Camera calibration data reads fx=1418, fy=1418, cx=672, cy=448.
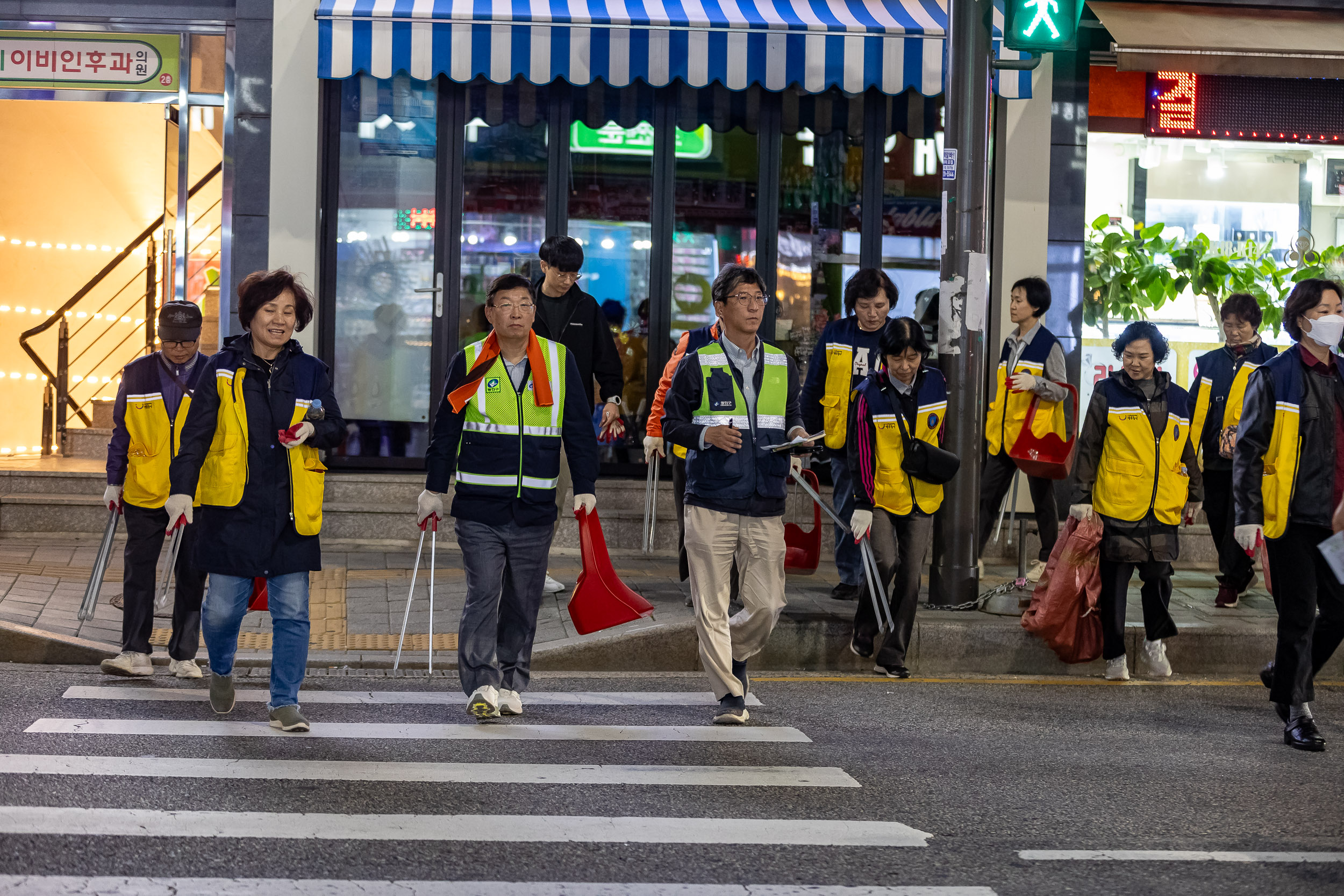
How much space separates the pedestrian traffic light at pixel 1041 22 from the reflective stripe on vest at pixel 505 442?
3969 mm

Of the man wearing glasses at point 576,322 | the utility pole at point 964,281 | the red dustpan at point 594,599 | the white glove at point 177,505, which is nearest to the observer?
the white glove at point 177,505

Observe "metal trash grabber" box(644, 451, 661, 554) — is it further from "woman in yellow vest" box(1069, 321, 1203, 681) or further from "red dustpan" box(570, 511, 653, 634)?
"woman in yellow vest" box(1069, 321, 1203, 681)

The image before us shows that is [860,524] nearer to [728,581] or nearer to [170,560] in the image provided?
[728,581]

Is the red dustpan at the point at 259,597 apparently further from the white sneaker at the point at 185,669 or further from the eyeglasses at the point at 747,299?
the eyeglasses at the point at 747,299

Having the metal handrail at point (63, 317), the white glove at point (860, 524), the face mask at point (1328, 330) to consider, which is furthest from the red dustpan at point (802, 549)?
the metal handrail at point (63, 317)

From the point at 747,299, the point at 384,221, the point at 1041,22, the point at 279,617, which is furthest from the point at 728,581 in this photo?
the point at 384,221

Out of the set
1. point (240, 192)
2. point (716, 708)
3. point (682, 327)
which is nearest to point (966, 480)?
point (716, 708)

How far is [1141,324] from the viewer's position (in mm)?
7477

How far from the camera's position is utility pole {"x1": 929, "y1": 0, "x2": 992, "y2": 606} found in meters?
8.60

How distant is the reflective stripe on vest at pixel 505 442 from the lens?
622 centimetres

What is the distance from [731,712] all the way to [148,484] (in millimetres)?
3085

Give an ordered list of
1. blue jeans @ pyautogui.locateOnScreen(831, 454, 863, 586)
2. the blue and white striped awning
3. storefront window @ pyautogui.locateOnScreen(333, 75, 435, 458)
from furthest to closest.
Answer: storefront window @ pyautogui.locateOnScreen(333, 75, 435, 458), the blue and white striped awning, blue jeans @ pyautogui.locateOnScreen(831, 454, 863, 586)

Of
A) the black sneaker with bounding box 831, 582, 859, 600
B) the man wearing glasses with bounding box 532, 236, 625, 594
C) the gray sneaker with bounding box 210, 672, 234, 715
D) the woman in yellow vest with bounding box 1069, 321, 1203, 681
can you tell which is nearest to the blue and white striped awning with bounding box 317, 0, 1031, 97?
the man wearing glasses with bounding box 532, 236, 625, 594

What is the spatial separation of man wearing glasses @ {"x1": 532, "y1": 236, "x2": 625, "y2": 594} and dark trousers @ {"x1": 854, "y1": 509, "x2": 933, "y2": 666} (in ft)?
5.72
